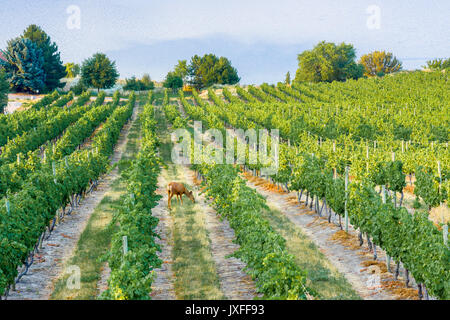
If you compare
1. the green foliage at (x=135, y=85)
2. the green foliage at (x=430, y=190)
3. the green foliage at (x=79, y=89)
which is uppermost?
the green foliage at (x=135, y=85)

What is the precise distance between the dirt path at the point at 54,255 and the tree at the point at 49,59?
64.4 m

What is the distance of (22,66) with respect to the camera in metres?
71.7

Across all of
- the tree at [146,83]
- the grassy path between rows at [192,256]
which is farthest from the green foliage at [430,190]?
the tree at [146,83]

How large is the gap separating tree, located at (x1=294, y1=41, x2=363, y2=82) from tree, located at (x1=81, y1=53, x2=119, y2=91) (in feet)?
136

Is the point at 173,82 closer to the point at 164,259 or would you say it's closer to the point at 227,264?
the point at 164,259

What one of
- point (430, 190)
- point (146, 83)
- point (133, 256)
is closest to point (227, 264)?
point (133, 256)

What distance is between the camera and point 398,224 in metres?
11.5

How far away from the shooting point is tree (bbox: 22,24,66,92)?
78.1 metres

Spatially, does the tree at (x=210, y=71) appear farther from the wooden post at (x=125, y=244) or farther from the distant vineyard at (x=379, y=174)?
the wooden post at (x=125, y=244)

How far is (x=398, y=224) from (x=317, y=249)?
2948 millimetres

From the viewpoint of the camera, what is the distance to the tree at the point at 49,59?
7812cm

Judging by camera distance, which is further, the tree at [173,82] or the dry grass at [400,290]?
the tree at [173,82]

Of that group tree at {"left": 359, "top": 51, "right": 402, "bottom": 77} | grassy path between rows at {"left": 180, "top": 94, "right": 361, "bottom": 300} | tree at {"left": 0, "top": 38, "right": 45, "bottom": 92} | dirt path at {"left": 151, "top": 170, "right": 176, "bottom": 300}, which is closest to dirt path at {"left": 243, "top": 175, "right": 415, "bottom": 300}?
grassy path between rows at {"left": 180, "top": 94, "right": 361, "bottom": 300}

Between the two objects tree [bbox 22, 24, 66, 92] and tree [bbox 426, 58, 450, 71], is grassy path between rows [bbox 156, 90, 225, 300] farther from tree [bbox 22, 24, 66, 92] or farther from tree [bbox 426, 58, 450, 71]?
tree [bbox 426, 58, 450, 71]
